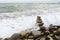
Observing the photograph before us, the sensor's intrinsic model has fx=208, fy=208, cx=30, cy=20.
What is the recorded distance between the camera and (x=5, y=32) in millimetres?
6410

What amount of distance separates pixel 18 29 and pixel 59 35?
4.64ft

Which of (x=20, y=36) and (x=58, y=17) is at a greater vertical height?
(x=58, y=17)

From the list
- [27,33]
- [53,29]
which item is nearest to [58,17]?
[53,29]

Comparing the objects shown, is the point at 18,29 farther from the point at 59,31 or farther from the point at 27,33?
the point at 59,31

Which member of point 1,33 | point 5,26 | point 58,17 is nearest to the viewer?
point 1,33

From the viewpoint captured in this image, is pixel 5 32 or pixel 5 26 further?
pixel 5 26

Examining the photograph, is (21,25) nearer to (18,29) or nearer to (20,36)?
(18,29)

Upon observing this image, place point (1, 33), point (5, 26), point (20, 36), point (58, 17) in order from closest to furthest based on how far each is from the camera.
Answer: point (20, 36) < point (1, 33) < point (5, 26) < point (58, 17)

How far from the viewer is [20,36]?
5875 mm

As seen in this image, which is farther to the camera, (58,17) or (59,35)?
(58,17)

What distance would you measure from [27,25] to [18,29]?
0.54 m

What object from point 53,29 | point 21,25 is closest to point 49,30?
point 53,29

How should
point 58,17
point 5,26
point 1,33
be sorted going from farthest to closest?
point 58,17
point 5,26
point 1,33

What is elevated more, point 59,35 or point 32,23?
point 32,23
